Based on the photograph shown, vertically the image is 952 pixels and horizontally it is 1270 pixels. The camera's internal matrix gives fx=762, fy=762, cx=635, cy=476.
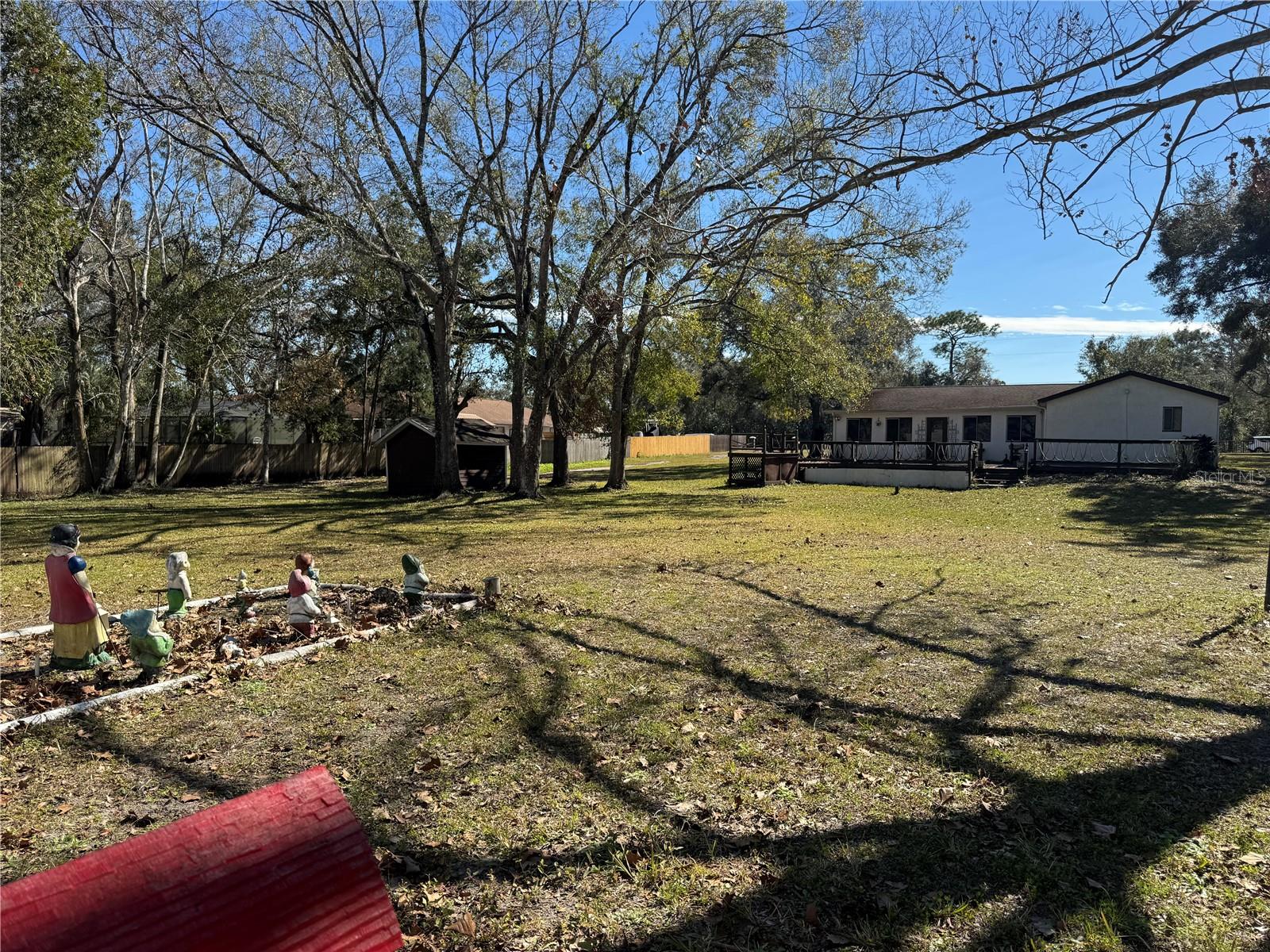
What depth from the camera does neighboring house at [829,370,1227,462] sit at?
102ft

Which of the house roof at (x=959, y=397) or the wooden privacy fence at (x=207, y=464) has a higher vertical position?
the house roof at (x=959, y=397)

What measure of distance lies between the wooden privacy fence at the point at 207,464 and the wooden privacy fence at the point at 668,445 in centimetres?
2580

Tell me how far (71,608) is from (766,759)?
5219 mm

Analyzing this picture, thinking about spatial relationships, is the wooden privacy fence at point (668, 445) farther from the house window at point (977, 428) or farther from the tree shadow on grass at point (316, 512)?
the tree shadow on grass at point (316, 512)

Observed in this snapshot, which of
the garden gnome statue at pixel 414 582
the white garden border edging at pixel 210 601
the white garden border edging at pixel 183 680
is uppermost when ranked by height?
the garden gnome statue at pixel 414 582

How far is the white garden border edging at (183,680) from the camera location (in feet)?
16.2

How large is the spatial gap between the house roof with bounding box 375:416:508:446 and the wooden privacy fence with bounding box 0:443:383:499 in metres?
5.71

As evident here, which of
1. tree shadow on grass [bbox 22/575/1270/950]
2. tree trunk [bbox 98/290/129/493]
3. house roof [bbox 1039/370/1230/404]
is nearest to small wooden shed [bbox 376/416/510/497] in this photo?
tree trunk [bbox 98/290/129/493]

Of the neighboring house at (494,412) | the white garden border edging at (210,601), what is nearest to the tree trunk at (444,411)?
the white garden border edging at (210,601)

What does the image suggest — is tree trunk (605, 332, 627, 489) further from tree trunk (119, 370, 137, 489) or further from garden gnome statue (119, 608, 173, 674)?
garden gnome statue (119, 608, 173, 674)

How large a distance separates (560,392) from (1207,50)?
23.4 m

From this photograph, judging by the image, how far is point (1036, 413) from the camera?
35.3 m

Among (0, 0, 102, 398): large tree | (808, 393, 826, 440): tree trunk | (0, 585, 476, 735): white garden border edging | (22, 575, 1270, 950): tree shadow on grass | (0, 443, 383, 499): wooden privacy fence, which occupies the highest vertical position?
(0, 0, 102, 398): large tree

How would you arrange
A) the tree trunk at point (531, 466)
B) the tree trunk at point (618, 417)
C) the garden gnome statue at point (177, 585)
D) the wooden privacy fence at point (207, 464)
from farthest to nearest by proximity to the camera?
the wooden privacy fence at point (207, 464)
the tree trunk at point (618, 417)
the tree trunk at point (531, 466)
the garden gnome statue at point (177, 585)
